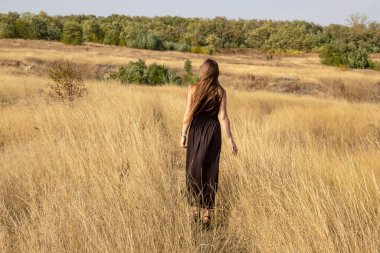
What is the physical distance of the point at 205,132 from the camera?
4.14 m

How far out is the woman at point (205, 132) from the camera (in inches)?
157

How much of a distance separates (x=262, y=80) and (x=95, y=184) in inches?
876

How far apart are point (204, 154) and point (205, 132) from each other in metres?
0.24

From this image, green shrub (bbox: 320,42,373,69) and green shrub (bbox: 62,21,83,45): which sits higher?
green shrub (bbox: 62,21,83,45)

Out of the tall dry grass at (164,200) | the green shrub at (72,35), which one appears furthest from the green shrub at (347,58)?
the tall dry grass at (164,200)

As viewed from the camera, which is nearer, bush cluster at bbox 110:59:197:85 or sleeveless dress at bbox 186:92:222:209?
sleeveless dress at bbox 186:92:222:209

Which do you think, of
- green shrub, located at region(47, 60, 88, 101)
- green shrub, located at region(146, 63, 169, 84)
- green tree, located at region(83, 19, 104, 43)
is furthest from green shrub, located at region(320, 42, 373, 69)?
green tree, located at region(83, 19, 104, 43)

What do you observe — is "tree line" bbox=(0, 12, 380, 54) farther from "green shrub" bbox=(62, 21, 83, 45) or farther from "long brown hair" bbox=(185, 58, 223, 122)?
"long brown hair" bbox=(185, 58, 223, 122)

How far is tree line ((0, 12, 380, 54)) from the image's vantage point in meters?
54.5

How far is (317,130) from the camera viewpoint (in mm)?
9508

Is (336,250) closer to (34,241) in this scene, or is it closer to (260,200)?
(260,200)

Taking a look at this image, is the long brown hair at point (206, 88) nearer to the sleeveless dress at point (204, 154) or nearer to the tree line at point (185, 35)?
the sleeveless dress at point (204, 154)

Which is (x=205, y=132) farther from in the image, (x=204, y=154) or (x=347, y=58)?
(x=347, y=58)

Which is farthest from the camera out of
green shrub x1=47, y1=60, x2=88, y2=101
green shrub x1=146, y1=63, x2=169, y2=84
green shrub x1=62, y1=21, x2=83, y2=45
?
green shrub x1=62, y1=21, x2=83, y2=45
